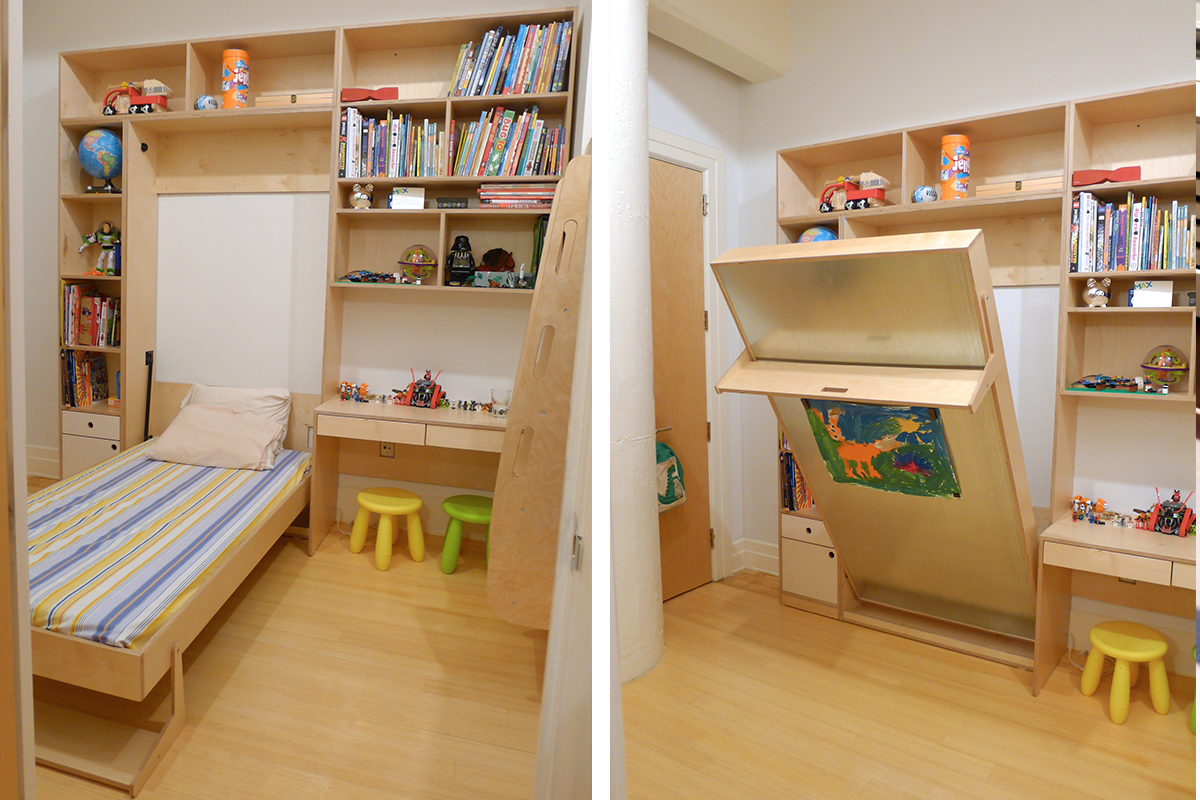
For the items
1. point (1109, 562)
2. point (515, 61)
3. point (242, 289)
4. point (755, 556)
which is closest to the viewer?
point (242, 289)

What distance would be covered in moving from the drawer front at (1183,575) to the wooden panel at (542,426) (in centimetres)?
135

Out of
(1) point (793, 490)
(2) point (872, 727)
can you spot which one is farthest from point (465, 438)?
(1) point (793, 490)

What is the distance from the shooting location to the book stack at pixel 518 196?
1.18 meters

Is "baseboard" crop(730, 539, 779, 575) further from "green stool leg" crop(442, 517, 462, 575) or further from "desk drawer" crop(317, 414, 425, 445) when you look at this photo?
"desk drawer" crop(317, 414, 425, 445)

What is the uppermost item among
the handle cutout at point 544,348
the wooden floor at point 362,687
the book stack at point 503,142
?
the book stack at point 503,142

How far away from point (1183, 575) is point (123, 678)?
→ 6.37 ft

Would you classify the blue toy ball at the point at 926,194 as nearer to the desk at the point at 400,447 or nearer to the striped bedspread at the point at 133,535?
the desk at the point at 400,447

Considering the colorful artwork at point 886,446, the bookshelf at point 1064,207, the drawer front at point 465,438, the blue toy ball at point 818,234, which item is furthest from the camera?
the blue toy ball at point 818,234

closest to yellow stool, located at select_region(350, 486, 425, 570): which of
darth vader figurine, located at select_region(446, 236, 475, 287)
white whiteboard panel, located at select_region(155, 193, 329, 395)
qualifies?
white whiteboard panel, located at select_region(155, 193, 329, 395)

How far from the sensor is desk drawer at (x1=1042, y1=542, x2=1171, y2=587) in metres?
1.45

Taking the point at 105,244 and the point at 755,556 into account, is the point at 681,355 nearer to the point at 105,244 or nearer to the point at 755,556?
the point at 755,556

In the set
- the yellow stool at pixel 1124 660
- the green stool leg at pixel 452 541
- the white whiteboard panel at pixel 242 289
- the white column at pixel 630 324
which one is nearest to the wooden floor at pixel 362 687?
the green stool leg at pixel 452 541

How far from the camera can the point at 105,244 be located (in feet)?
2.47

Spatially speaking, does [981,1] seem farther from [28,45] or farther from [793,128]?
[28,45]
